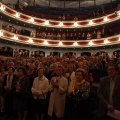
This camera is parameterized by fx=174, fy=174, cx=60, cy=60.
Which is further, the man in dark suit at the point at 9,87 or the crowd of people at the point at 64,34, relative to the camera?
the crowd of people at the point at 64,34

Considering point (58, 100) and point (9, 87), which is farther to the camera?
point (9, 87)

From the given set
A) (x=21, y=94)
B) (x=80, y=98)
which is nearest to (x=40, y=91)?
(x=21, y=94)

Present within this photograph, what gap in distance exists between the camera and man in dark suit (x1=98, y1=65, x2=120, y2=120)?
254cm

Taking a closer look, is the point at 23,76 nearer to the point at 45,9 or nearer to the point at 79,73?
the point at 79,73

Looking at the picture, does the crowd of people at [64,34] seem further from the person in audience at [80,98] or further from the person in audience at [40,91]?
the person in audience at [80,98]

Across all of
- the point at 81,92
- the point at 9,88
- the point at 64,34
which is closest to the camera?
the point at 81,92

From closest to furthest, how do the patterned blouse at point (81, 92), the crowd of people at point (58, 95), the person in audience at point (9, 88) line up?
the crowd of people at point (58, 95) < the patterned blouse at point (81, 92) < the person in audience at point (9, 88)

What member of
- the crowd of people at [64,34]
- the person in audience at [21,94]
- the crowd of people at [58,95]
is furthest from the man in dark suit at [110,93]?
the crowd of people at [64,34]

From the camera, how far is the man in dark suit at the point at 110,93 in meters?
2.54

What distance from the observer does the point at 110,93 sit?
8.63 feet

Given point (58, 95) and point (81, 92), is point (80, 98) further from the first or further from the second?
point (58, 95)

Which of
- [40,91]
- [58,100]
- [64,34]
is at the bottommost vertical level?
[58,100]

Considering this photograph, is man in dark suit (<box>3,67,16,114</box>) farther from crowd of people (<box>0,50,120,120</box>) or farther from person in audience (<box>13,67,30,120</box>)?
person in audience (<box>13,67,30,120</box>)

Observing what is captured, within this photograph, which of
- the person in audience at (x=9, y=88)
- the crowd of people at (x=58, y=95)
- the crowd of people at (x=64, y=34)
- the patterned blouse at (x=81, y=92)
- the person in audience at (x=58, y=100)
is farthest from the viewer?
the crowd of people at (x=64, y=34)
